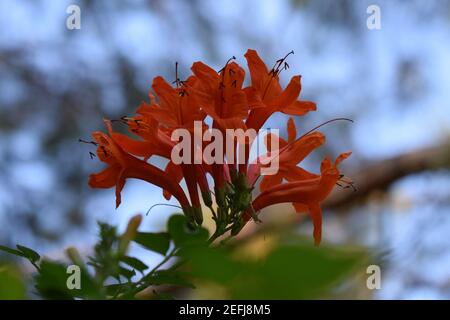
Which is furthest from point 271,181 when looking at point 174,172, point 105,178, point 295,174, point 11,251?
point 11,251

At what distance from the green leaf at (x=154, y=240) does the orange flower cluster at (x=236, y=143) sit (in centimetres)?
26

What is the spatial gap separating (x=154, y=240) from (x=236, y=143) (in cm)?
38

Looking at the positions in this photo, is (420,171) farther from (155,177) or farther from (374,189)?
(155,177)

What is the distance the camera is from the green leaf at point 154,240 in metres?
0.58

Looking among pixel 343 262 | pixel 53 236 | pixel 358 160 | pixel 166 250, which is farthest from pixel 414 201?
pixel 343 262

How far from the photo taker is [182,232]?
21.6 inches

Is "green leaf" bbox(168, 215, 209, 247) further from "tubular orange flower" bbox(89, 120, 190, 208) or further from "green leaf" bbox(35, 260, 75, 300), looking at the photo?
"tubular orange flower" bbox(89, 120, 190, 208)

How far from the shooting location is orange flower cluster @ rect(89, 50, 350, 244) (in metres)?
0.88

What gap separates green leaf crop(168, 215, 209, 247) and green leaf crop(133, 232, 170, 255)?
23 millimetres

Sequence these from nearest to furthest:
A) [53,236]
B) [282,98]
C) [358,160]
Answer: [282,98], [53,236], [358,160]

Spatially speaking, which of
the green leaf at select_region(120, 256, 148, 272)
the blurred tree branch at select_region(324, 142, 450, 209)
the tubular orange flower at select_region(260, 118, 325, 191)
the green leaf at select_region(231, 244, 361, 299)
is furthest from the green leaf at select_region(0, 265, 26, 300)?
the blurred tree branch at select_region(324, 142, 450, 209)

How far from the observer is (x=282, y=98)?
1.01 metres

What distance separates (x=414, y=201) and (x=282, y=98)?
3.46 metres
